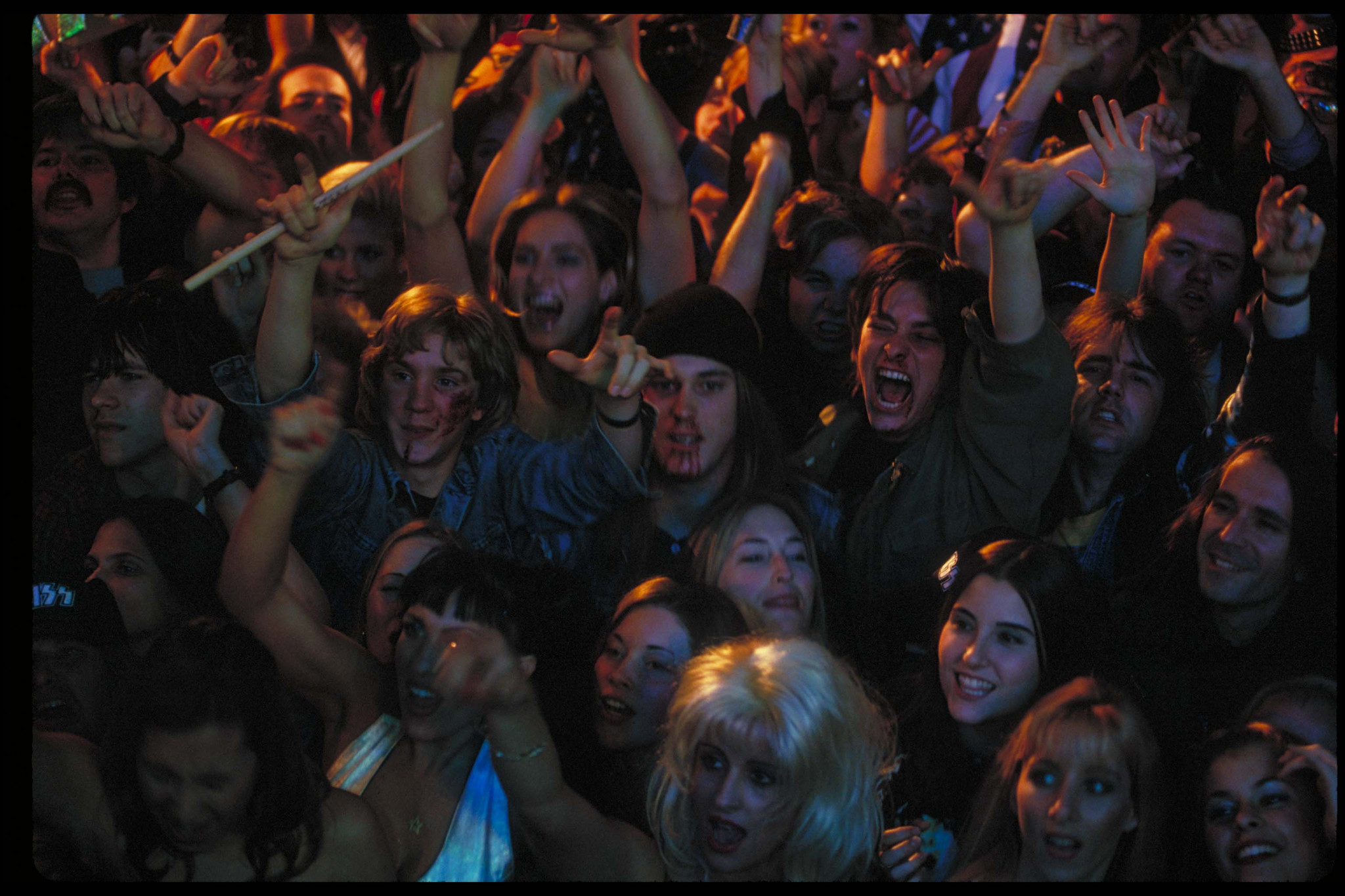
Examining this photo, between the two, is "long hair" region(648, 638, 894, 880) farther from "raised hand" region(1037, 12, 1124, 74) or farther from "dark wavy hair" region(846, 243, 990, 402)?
"raised hand" region(1037, 12, 1124, 74)

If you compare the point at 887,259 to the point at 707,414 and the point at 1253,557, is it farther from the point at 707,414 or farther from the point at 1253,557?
the point at 1253,557

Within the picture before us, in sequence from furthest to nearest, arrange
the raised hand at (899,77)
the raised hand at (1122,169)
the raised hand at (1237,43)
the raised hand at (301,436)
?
1. the raised hand at (899,77)
2. the raised hand at (1237,43)
3. the raised hand at (1122,169)
4. the raised hand at (301,436)

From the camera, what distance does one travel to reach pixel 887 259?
3.31 meters

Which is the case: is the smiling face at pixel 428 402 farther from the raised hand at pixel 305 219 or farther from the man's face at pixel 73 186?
the man's face at pixel 73 186

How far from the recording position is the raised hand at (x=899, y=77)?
4258 millimetres

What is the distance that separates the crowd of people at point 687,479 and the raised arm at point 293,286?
0.04 ft

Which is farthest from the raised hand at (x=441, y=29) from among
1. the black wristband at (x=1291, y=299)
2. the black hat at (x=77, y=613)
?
the black wristband at (x=1291, y=299)

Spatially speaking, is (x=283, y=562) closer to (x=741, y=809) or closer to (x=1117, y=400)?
(x=741, y=809)

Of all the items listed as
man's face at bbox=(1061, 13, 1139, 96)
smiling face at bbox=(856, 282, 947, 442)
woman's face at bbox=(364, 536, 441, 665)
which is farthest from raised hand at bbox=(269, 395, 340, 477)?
man's face at bbox=(1061, 13, 1139, 96)

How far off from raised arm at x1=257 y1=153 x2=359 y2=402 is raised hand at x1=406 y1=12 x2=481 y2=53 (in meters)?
0.74

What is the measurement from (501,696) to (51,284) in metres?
1.80

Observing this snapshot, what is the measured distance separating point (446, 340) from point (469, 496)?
0.38 meters

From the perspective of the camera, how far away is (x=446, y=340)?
3.15 m

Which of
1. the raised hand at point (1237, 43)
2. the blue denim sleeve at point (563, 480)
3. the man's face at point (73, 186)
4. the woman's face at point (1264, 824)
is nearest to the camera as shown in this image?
the woman's face at point (1264, 824)
